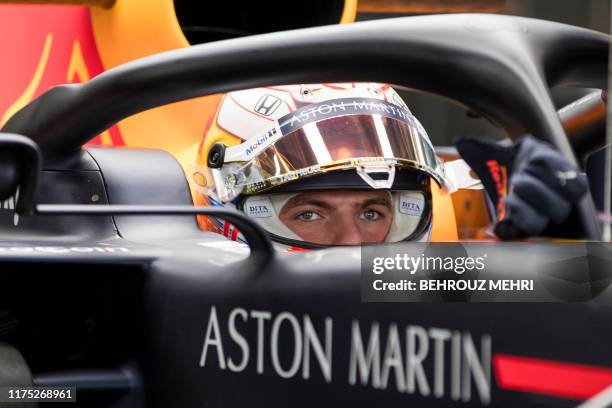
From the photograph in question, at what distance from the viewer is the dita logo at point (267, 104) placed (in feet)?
6.00

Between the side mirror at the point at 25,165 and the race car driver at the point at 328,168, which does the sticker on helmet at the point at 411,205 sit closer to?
the race car driver at the point at 328,168

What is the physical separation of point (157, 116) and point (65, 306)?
0.85m

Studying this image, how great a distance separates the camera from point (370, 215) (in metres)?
1.78

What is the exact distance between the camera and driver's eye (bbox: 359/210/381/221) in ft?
5.81

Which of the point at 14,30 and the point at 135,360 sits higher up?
the point at 14,30

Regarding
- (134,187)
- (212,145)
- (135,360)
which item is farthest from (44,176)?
(212,145)

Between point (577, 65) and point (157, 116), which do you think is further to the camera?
point (157, 116)

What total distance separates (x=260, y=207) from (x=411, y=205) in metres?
0.30

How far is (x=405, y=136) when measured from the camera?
1.72 metres

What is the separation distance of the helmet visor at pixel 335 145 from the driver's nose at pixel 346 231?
0.29 ft

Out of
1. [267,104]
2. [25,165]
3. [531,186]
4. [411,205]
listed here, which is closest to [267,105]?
[267,104]

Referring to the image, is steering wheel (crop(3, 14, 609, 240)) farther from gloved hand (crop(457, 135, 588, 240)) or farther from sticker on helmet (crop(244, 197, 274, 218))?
sticker on helmet (crop(244, 197, 274, 218))

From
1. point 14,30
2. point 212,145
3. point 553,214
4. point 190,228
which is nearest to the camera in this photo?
point 553,214

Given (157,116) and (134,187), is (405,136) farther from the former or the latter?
(157,116)
